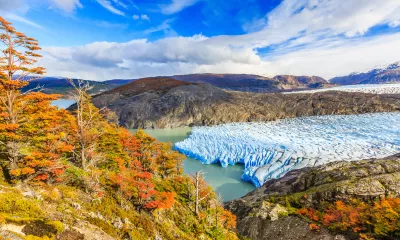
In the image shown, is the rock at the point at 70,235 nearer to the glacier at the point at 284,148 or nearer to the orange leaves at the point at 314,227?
the orange leaves at the point at 314,227

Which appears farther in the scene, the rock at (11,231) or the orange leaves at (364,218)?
the orange leaves at (364,218)

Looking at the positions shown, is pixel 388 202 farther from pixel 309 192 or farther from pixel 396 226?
pixel 309 192

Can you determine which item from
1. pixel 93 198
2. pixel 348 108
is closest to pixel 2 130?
pixel 93 198

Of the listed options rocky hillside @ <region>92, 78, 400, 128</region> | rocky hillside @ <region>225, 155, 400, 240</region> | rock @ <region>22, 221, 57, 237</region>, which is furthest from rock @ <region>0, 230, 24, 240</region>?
rocky hillside @ <region>92, 78, 400, 128</region>

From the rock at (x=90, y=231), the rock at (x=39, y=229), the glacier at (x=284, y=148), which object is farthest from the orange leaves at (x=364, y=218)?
the rock at (x=39, y=229)

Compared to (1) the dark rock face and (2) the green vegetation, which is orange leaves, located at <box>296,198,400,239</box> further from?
(2) the green vegetation
